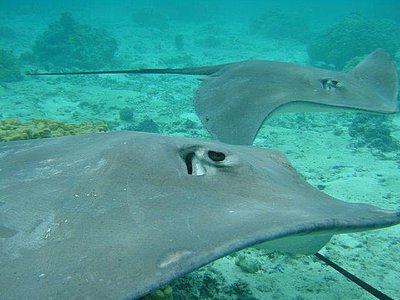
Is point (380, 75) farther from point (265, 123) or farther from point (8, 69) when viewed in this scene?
point (8, 69)

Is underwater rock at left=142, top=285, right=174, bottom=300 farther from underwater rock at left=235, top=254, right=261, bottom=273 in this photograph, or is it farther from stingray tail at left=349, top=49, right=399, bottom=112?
stingray tail at left=349, top=49, right=399, bottom=112

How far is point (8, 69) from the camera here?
15727mm

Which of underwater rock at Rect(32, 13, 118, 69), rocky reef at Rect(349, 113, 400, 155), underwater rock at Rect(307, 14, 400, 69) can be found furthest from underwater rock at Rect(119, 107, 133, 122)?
underwater rock at Rect(307, 14, 400, 69)

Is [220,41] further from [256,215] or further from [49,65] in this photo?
[256,215]

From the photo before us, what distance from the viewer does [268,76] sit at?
6.51 metres

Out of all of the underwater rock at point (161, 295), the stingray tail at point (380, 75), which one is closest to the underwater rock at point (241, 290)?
the underwater rock at point (161, 295)

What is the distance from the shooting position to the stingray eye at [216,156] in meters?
2.54

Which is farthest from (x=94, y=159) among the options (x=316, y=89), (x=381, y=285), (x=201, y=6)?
(x=201, y=6)

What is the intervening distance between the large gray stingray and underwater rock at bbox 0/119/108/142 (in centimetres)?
281

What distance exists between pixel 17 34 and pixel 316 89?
1196 inches

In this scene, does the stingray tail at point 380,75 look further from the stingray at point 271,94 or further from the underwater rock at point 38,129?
the underwater rock at point 38,129

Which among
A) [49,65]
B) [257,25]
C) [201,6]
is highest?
[201,6]

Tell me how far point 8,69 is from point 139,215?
17043 mm

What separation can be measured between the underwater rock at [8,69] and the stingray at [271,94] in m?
11.6
